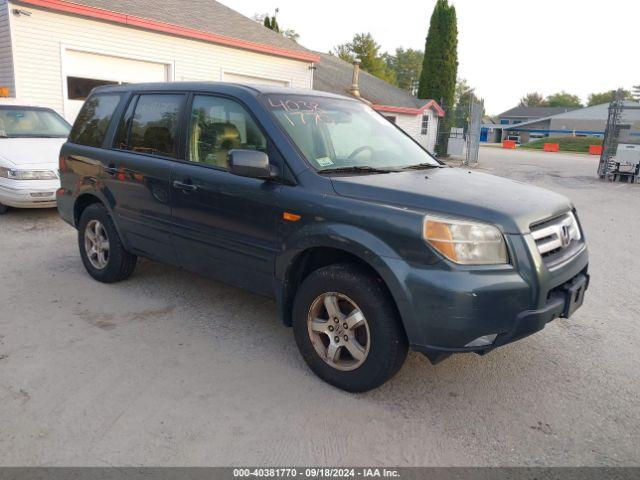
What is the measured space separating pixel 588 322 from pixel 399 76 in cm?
8732

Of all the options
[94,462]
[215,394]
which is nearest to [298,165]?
[215,394]

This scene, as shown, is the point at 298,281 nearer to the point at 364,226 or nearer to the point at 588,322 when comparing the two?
the point at 364,226

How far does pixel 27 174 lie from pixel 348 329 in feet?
20.3

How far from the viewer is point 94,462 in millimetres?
2568

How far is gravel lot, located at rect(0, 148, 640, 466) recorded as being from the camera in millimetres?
2701

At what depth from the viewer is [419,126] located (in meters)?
30.2

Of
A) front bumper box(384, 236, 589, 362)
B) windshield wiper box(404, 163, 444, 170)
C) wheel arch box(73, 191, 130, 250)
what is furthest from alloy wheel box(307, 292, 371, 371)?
wheel arch box(73, 191, 130, 250)

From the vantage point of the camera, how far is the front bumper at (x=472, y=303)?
2740mm

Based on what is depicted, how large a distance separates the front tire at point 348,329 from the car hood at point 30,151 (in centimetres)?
565

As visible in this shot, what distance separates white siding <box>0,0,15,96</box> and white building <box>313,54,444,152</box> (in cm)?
1513

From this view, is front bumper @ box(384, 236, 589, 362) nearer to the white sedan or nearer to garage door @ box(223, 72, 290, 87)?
the white sedan

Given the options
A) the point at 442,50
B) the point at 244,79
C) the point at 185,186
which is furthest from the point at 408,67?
the point at 185,186

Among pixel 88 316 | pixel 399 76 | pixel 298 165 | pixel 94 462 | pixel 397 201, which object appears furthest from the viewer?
pixel 399 76

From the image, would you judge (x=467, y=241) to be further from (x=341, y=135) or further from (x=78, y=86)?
(x=78, y=86)
